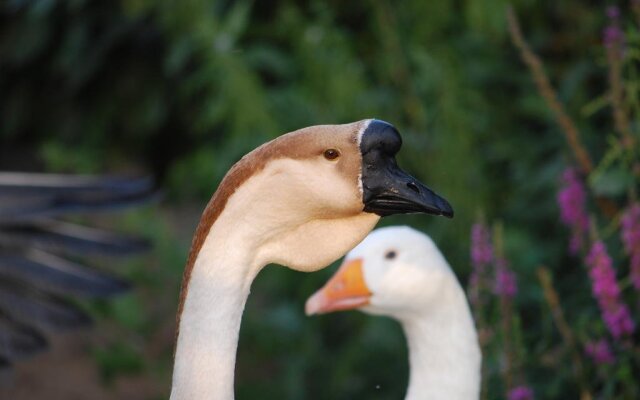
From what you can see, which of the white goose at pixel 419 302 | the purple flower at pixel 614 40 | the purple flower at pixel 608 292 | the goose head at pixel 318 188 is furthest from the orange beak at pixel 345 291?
the goose head at pixel 318 188

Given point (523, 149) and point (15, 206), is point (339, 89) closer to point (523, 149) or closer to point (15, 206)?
point (523, 149)

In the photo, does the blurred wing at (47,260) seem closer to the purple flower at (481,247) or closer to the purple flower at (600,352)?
the purple flower at (481,247)

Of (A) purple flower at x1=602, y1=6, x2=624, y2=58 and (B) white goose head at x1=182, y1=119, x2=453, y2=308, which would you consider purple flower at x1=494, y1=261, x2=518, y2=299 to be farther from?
(B) white goose head at x1=182, y1=119, x2=453, y2=308

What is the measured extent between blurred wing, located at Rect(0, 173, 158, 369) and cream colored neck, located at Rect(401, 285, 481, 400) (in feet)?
5.26

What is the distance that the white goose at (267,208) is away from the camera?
180cm

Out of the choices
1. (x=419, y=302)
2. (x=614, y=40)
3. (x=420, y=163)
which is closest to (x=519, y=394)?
(x=419, y=302)

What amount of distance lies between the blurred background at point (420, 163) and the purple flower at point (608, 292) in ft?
0.11

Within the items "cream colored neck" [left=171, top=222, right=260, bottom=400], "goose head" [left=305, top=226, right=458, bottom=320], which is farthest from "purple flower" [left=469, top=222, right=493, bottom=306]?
"cream colored neck" [left=171, top=222, right=260, bottom=400]

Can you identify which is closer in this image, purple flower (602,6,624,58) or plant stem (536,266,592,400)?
plant stem (536,266,592,400)

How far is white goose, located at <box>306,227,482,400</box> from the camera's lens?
270 cm

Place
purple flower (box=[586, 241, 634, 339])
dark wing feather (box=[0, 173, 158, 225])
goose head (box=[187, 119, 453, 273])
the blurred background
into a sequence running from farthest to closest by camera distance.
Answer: dark wing feather (box=[0, 173, 158, 225])
the blurred background
purple flower (box=[586, 241, 634, 339])
goose head (box=[187, 119, 453, 273])

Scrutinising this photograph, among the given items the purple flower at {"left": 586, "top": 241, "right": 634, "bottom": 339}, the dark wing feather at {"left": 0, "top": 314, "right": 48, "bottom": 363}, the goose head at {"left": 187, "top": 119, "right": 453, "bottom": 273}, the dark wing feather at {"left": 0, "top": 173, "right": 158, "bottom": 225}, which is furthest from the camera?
the dark wing feather at {"left": 0, "top": 173, "right": 158, "bottom": 225}

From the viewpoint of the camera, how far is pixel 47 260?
4270 millimetres

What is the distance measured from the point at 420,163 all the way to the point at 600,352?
1.43m
